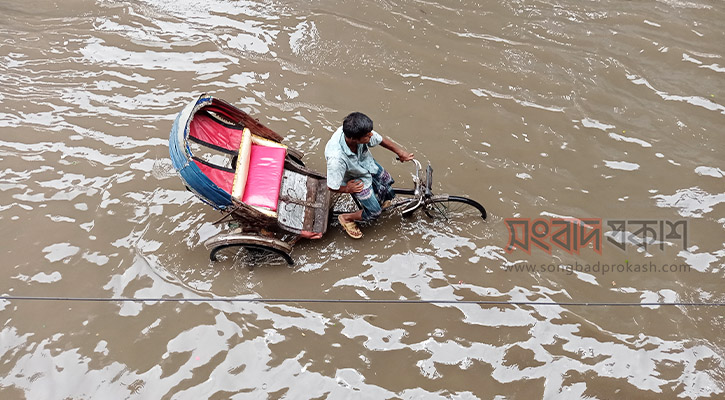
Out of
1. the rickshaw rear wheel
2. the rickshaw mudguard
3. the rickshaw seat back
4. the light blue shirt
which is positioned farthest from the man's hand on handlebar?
the rickshaw mudguard

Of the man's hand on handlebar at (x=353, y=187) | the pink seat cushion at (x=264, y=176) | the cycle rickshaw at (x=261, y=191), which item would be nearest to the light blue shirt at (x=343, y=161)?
the man's hand on handlebar at (x=353, y=187)

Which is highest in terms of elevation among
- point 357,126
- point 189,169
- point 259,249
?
point 357,126

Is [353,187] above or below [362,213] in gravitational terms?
above

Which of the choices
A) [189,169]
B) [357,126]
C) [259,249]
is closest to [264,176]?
[259,249]

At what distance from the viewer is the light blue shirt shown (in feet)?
13.0

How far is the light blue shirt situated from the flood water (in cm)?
89

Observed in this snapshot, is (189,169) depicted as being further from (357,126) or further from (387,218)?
(387,218)

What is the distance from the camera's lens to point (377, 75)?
6.55 m

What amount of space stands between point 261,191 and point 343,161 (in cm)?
93

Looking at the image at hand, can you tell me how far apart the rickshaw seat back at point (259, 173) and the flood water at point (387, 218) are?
0.69 meters

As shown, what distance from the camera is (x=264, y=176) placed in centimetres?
453

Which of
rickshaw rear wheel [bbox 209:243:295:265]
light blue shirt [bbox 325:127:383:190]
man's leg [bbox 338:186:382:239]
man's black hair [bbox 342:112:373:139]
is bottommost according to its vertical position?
rickshaw rear wheel [bbox 209:243:295:265]

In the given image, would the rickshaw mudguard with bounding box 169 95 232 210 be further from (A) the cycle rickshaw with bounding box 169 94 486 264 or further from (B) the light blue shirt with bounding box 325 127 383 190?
(B) the light blue shirt with bounding box 325 127 383 190

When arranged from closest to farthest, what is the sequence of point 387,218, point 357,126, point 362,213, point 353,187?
point 357,126
point 353,187
point 362,213
point 387,218
